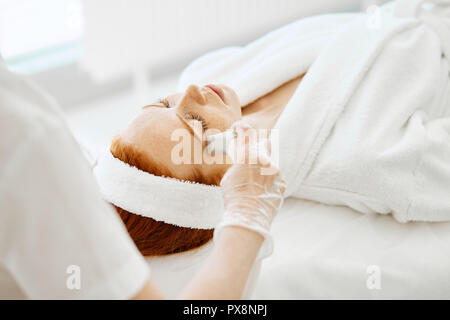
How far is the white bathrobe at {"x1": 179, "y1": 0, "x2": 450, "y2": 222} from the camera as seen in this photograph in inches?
41.0

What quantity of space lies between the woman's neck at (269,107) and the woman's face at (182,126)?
135 millimetres

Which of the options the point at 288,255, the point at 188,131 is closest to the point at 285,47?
the point at 188,131

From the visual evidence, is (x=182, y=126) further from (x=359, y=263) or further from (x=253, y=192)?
(x=359, y=263)

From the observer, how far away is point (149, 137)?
1.00m

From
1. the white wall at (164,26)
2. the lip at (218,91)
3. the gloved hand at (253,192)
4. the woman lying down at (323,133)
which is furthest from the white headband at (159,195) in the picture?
the white wall at (164,26)

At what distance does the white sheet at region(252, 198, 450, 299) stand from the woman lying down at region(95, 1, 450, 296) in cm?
5

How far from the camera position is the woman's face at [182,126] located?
989mm

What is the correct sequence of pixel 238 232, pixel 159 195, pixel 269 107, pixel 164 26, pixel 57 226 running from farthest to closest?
pixel 164 26, pixel 269 107, pixel 159 195, pixel 238 232, pixel 57 226

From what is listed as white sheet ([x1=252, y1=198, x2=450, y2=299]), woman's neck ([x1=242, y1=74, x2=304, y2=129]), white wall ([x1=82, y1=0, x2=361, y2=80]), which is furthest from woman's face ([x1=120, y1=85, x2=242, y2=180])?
white wall ([x1=82, y1=0, x2=361, y2=80])

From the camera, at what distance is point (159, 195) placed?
958 mm

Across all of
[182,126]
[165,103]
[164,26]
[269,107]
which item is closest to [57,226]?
[182,126]

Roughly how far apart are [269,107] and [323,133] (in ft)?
0.79

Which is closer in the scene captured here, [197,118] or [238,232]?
[238,232]

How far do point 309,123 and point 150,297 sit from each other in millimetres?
637
